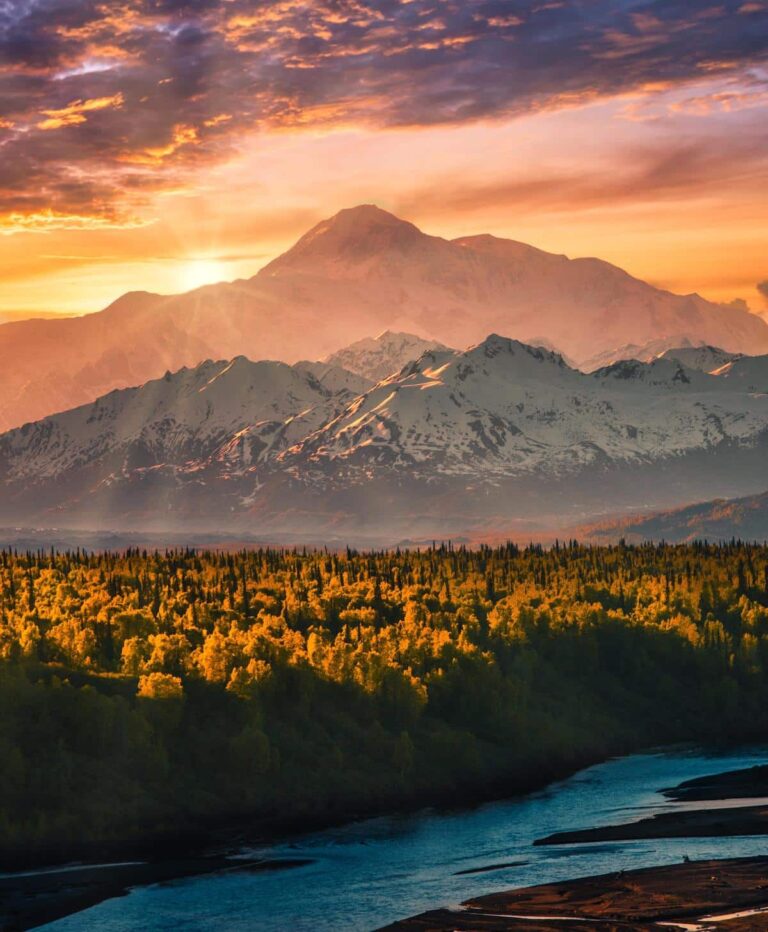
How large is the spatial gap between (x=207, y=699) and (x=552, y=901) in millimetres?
57139

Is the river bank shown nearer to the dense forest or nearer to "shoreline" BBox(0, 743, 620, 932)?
"shoreline" BBox(0, 743, 620, 932)

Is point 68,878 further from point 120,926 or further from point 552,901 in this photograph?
point 552,901

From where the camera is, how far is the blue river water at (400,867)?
361 ft

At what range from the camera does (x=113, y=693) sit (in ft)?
523

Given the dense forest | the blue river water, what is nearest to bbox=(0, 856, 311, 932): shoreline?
the blue river water

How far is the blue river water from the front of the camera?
110 m

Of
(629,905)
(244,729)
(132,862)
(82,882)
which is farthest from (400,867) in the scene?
(244,729)

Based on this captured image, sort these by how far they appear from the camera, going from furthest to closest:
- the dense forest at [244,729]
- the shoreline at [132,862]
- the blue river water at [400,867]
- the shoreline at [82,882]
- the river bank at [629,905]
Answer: the dense forest at [244,729] < the shoreline at [132,862] < the shoreline at [82,882] < the blue river water at [400,867] < the river bank at [629,905]

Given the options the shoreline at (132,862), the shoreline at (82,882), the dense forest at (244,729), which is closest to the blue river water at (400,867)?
the shoreline at (82,882)

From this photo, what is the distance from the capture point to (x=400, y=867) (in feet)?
Answer: 411

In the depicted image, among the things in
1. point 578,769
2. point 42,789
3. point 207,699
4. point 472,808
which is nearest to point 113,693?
point 207,699

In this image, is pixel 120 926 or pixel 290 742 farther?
pixel 290 742

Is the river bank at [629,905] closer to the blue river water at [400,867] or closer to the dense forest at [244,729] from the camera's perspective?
the blue river water at [400,867]

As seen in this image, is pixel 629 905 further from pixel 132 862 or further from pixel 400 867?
pixel 132 862
